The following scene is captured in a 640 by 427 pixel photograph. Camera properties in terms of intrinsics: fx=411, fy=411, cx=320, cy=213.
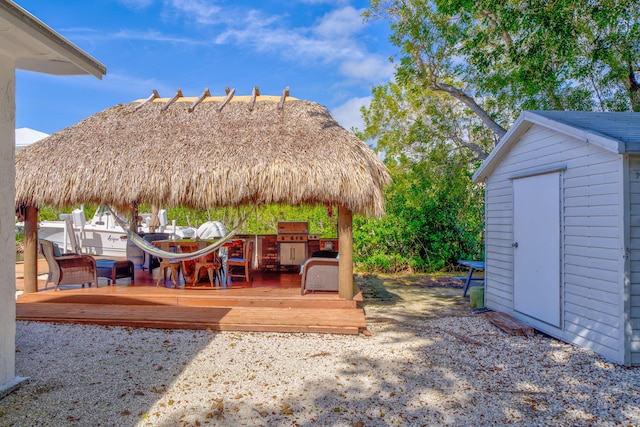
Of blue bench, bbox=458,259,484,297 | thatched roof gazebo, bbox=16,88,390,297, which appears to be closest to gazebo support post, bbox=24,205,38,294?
thatched roof gazebo, bbox=16,88,390,297

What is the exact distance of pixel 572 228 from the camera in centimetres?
480

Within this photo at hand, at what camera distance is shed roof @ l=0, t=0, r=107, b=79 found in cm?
266

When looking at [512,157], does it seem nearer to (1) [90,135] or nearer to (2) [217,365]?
(2) [217,365]

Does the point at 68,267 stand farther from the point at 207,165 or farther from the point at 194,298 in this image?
the point at 207,165

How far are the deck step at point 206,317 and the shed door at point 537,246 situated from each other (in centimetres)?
230

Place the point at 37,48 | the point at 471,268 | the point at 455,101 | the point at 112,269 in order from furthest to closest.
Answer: the point at 455,101
the point at 471,268
the point at 112,269
the point at 37,48

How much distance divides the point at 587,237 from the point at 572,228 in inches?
10.5

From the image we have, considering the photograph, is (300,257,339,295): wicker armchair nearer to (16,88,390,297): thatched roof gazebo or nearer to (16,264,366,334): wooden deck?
(16,264,366,334): wooden deck

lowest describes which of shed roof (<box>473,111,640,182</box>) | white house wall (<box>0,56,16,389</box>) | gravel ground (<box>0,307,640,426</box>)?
gravel ground (<box>0,307,640,426</box>)

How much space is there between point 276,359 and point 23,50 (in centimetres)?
351

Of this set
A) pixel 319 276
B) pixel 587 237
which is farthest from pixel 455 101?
pixel 587 237

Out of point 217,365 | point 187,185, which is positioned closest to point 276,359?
point 217,365

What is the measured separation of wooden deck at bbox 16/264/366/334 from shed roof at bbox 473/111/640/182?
3276 mm

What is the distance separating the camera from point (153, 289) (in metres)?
6.65
